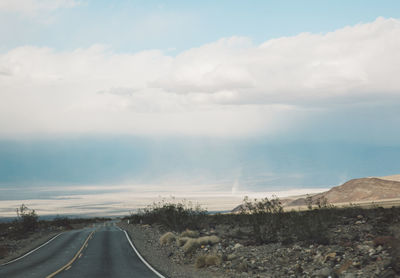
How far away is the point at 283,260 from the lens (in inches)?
715

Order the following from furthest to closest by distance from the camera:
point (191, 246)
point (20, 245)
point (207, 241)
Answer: point (20, 245) < point (207, 241) < point (191, 246)

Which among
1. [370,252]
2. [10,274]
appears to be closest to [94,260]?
[10,274]

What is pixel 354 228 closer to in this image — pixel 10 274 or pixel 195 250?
pixel 195 250

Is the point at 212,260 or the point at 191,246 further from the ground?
the point at 191,246

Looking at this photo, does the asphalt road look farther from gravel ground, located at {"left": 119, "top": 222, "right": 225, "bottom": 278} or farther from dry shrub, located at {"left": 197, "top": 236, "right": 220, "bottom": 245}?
dry shrub, located at {"left": 197, "top": 236, "right": 220, "bottom": 245}

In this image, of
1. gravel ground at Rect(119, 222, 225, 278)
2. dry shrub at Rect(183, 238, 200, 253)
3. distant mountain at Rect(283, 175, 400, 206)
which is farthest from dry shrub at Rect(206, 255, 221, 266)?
distant mountain at Rect(283, 175, 400, 206)

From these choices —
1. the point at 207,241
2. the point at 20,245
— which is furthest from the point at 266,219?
the point at 20,245

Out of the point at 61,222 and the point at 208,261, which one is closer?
the point at 208,261

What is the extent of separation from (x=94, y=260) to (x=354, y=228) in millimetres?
14694

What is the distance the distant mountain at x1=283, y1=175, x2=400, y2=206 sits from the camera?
95.2 metres

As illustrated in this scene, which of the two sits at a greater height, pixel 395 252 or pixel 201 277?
pixel 395 252

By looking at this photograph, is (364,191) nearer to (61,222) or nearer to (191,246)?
(61,222)

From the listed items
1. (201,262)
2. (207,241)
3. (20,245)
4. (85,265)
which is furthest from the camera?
(20,245)

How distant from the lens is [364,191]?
3964 inches
